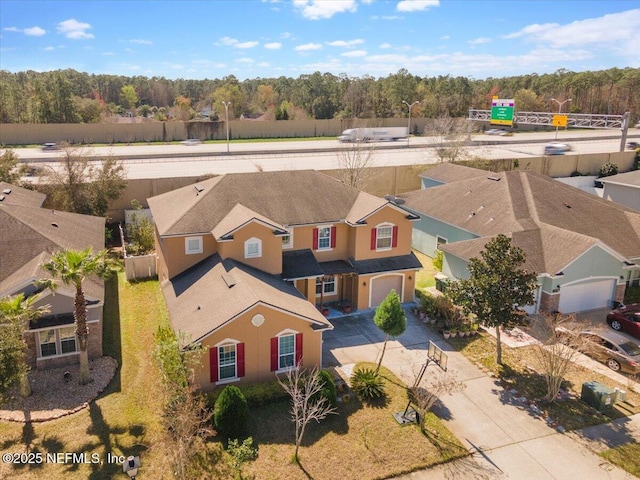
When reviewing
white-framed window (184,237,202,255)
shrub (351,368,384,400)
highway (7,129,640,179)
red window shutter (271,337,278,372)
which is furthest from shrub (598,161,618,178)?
red window shutter (271,337,278,372)

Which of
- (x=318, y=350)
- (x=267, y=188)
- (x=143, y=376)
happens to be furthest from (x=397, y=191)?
(x=143, y=376)

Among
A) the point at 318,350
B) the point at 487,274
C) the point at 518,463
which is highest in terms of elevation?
the point at 487,274

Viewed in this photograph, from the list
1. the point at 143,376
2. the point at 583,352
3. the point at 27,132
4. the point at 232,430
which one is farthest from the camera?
the point at 27,132

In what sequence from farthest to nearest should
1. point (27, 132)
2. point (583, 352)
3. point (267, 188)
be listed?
point (27, 132) → point (267, 188) → point (583, 352)

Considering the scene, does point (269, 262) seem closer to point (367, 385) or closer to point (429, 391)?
point (367, 385)

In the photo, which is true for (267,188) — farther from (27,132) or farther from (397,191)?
(27,132)

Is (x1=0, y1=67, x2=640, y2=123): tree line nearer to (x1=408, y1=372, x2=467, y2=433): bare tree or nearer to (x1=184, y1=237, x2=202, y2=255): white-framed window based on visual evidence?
(x1=184, y1=237, x2=202, y2=255): white-framed window
